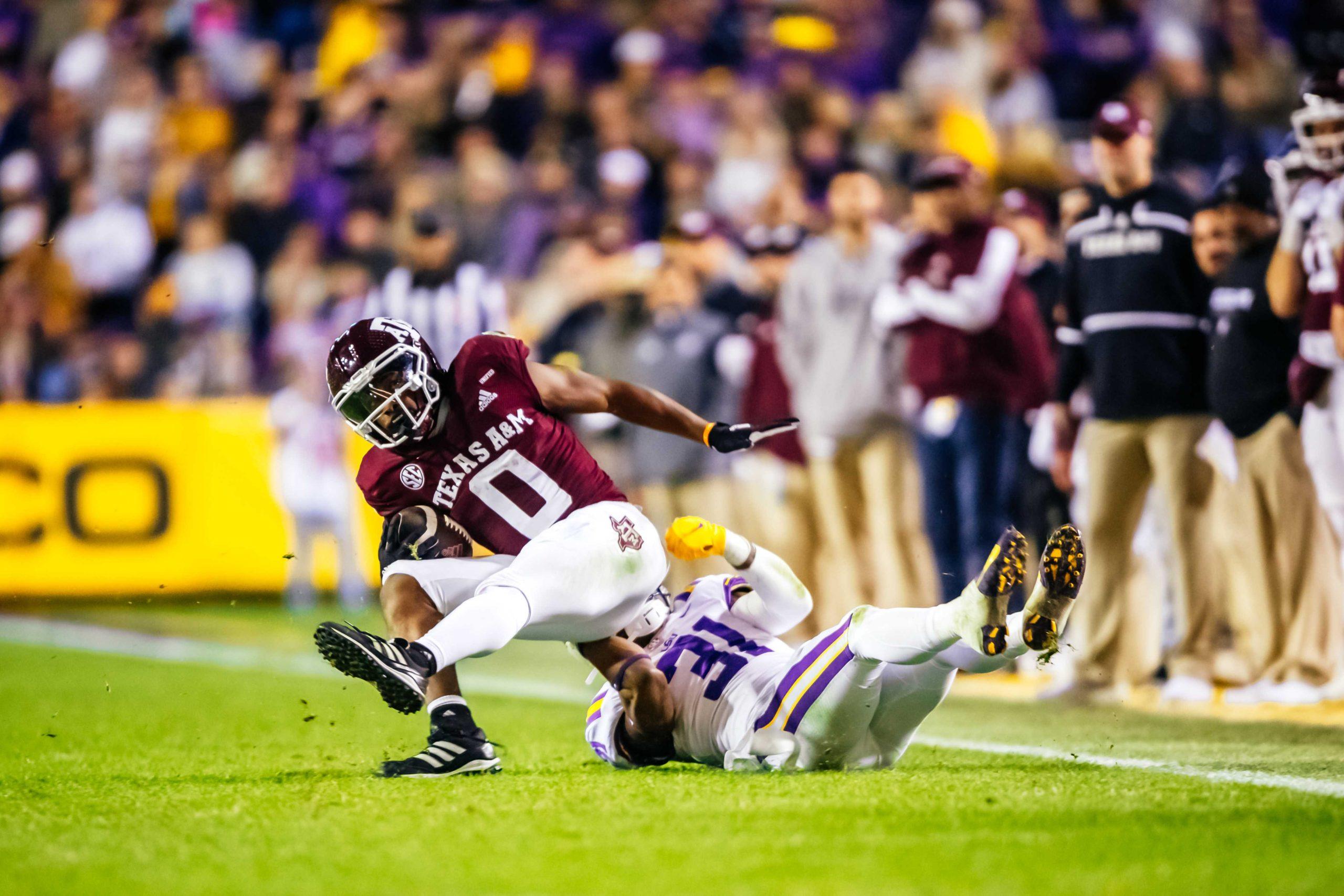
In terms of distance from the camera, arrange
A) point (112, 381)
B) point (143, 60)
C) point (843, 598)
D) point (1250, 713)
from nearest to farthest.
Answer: point (1250, 713) → point (843, 598) → point (112, 381) → point (143, 60)

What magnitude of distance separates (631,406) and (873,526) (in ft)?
12.9

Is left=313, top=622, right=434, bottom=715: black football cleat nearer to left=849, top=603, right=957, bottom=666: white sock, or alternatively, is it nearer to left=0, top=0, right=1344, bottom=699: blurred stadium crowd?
left=849, top=603, right=957, bottom=666: white sock

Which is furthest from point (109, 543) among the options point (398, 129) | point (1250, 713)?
point (1250, 713)

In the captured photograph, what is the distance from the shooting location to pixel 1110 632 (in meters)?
7.60

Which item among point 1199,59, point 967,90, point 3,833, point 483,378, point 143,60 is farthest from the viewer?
point 143,60

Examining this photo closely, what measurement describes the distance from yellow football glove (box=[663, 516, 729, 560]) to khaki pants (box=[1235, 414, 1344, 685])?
10.7ft

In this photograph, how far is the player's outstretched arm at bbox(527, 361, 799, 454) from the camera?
5.23 m

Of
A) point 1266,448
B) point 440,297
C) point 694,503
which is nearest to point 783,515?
point 694,503

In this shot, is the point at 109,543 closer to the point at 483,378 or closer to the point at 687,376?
the point at 687,376

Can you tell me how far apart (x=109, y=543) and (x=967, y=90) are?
7175mm

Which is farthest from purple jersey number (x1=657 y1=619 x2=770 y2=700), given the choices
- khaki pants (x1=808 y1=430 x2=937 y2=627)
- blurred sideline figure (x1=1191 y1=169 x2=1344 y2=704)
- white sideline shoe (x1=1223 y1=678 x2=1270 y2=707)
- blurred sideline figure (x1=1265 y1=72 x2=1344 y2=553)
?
khaki pants (x1=808 y1=430 x2=937 y2=627)

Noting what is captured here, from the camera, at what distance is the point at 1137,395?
24.0 feet

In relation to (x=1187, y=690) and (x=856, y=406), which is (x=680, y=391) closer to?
(x=856, y=406)

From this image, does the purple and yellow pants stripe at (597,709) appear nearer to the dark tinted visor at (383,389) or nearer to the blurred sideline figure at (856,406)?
the dark tinted visor at (383,389)
